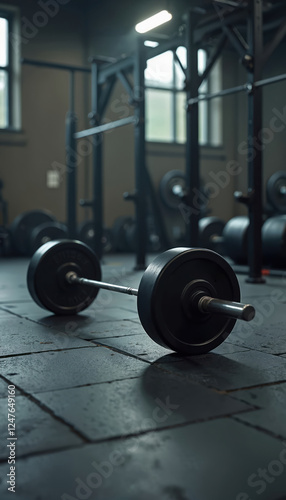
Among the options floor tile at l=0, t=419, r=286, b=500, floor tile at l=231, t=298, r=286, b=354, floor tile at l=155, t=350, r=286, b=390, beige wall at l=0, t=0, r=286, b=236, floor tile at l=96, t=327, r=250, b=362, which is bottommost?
floor tile at l=231, t=298, r=286, b=354

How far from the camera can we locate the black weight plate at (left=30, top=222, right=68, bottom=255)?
6.26m

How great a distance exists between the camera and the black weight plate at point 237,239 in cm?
498

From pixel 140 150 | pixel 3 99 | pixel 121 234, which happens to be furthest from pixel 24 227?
pixel 140 150

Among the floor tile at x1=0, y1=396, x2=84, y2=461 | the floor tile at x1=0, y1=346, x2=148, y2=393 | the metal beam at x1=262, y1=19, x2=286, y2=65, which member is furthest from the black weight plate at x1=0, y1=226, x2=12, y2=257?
the floor tile at x1=0, y1=396, x2=84, y2=461

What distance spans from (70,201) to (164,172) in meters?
2.67

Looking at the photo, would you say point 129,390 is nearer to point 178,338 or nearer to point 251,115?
point 178,338

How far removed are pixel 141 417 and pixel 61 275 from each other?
1370 millimetres

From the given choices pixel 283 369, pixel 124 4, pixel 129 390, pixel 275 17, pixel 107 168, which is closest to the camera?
pixel 129 390

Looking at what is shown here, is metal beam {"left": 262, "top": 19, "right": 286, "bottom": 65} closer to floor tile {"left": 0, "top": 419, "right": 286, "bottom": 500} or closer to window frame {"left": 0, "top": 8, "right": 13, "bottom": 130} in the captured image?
floor tile {"left": 0, "top": 419, "right": 286, "bottom": 500}

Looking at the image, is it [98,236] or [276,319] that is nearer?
[276,319]

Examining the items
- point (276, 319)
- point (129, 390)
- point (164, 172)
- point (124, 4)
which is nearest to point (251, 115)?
point (276, 319)

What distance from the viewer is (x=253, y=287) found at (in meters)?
3.84

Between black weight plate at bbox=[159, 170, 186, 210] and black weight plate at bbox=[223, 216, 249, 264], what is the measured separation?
2854mm

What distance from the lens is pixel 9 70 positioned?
708 cm
